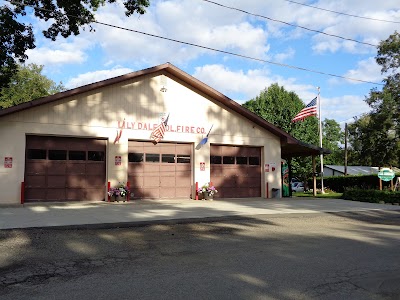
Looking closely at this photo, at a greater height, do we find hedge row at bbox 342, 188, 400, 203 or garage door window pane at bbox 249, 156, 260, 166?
garage door window pane at bbox 249, 156, 260, 166

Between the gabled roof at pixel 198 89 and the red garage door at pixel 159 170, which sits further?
the red garage door at pixel 159 170

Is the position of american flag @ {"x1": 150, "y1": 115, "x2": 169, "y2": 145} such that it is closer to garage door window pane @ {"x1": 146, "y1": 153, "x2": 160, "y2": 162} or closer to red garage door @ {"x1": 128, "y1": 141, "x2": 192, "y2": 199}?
red garage door @ {"x1": 128, "y1": 141, "x2": 192, "y2": 199}

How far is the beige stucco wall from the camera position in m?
16.2

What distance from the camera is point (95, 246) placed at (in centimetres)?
Result: 782

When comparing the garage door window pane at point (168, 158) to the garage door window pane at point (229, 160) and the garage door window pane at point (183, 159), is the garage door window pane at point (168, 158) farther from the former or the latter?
the garage door window pane at point (229, 160)

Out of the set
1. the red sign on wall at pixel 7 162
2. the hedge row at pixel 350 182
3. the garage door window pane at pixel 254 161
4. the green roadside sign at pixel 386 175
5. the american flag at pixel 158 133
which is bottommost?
the hedge row at pixel 350 182

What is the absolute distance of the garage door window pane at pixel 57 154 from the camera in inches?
672

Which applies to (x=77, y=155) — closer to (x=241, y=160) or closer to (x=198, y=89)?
(x=198, y=89)

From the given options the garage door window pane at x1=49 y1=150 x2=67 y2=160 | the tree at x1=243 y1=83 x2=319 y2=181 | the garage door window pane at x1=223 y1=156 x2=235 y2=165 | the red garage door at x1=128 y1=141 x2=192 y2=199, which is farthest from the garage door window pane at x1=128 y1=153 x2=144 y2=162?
the tree at x1=243 y1=83 x2=319 y2=181

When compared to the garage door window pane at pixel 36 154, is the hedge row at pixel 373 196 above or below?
below

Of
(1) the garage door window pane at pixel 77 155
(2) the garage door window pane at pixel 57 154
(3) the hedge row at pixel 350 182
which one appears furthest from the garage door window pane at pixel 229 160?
(3) the hedge row at pixel 350 182

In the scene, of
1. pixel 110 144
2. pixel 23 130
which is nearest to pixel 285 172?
pixel 110 144

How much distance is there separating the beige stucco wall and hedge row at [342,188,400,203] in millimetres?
4220

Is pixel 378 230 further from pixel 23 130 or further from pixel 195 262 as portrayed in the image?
pixel 23 130
